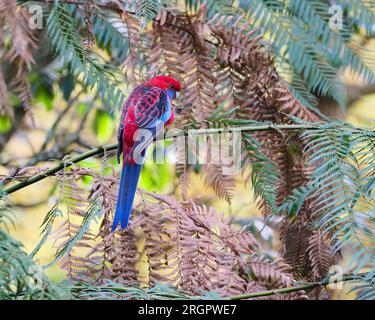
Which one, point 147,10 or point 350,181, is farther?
point 147,10

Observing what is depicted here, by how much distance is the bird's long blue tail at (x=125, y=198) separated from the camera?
1.37m

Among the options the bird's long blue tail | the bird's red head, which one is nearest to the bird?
the bird's red head

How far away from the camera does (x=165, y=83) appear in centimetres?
201

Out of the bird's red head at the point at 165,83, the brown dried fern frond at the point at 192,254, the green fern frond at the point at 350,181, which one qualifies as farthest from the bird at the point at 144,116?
the green fern frond at the point at 350,181

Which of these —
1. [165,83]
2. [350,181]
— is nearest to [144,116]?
[165,83]

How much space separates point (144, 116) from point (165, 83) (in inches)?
6.1

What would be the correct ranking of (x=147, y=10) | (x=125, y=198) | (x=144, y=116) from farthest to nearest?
(x=144, y=116) → (x=147, y=10) → (x=125, y=198)

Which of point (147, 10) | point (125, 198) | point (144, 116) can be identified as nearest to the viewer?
point (125, 198)

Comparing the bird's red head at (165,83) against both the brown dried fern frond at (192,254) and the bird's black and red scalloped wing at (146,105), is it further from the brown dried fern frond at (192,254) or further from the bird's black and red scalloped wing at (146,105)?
the brown dried fern frond at (192,254)

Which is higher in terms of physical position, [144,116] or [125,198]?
[144,116]

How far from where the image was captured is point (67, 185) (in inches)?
55.2

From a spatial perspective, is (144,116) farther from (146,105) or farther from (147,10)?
(147,10)

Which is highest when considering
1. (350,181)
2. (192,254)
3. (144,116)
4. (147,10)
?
(147,10)
